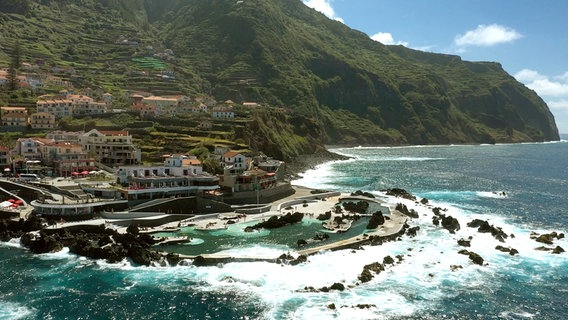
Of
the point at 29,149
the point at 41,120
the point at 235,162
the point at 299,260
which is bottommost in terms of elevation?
the point at 299,260

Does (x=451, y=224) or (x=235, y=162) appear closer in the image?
(x=451, y=224)

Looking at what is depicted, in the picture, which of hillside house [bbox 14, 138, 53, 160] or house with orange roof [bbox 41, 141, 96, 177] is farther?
hillside house [bbox 14, 138, 53, 160]

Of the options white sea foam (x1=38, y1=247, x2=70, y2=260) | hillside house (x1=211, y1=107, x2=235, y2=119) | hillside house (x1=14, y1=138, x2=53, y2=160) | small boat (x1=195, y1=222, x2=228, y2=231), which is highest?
hillside house (x1=211, y1=107, x2=235, y2=119)

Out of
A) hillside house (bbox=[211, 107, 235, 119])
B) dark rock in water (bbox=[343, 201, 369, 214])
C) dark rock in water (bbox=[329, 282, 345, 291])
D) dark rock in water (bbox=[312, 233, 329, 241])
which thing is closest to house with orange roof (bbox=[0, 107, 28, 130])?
hillside house (bbox=[211, 107, 235, 119])

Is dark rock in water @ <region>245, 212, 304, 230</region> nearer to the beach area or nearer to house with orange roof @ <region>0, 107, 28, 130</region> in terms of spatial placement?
the beach area

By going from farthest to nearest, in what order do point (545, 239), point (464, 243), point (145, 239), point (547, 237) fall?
point (547, 237)
point (545, 239)
point (464, 243)
point (145, 239)

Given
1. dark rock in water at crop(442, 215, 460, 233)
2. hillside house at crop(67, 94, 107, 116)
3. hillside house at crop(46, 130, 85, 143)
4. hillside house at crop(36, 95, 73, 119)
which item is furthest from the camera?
hillside house at crop(67, 94, 107, 116)

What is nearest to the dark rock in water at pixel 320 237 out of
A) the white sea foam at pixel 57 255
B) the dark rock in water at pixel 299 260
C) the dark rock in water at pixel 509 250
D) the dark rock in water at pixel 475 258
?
the dark rock in water at pixel 299 260

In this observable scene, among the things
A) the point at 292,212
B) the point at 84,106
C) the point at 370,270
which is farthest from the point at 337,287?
the point at 84,106

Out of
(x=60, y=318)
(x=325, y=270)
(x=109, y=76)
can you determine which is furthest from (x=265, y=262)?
(x=109, y=76)

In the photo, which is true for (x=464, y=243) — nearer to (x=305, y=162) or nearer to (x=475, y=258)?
(x=475, y=258)
